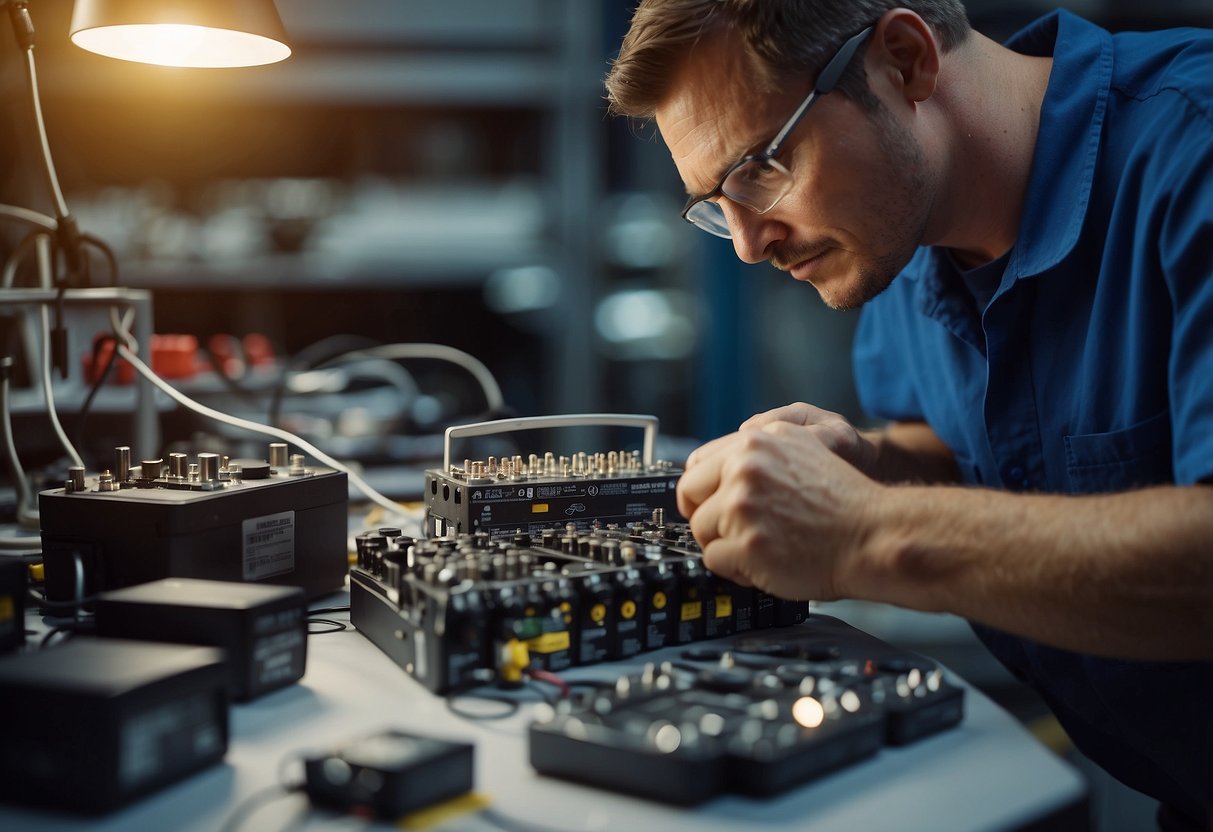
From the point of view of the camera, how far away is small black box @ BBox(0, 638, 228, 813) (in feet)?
2.09

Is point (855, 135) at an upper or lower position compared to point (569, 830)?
upper

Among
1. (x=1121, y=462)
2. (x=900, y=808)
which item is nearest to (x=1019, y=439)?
(x=1121, y=462)

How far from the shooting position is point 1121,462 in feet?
3.82

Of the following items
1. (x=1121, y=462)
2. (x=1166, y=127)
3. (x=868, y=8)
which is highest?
(x=868, y=8)

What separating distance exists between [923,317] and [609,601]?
0.85 m

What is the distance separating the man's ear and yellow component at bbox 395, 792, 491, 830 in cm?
91

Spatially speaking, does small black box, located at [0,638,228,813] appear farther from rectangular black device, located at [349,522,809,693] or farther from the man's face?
the man's face

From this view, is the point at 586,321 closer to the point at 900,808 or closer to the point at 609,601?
the point at 609,601

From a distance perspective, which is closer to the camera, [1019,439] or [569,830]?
[569,830]

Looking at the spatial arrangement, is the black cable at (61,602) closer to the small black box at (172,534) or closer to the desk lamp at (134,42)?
the small black box at (172,534)

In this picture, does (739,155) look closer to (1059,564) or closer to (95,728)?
(1059,564)

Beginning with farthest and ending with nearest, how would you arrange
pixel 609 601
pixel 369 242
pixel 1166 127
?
pixel 369 242, pixel 1166 127, pixel 609 601

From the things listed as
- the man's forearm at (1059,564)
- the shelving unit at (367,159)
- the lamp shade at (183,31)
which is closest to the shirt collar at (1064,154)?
the man's forearm at (1059,564)

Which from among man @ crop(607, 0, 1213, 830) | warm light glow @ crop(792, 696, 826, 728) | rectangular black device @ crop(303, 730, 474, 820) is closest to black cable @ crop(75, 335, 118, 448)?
man @ crop(607, 0, 1213, 830)
